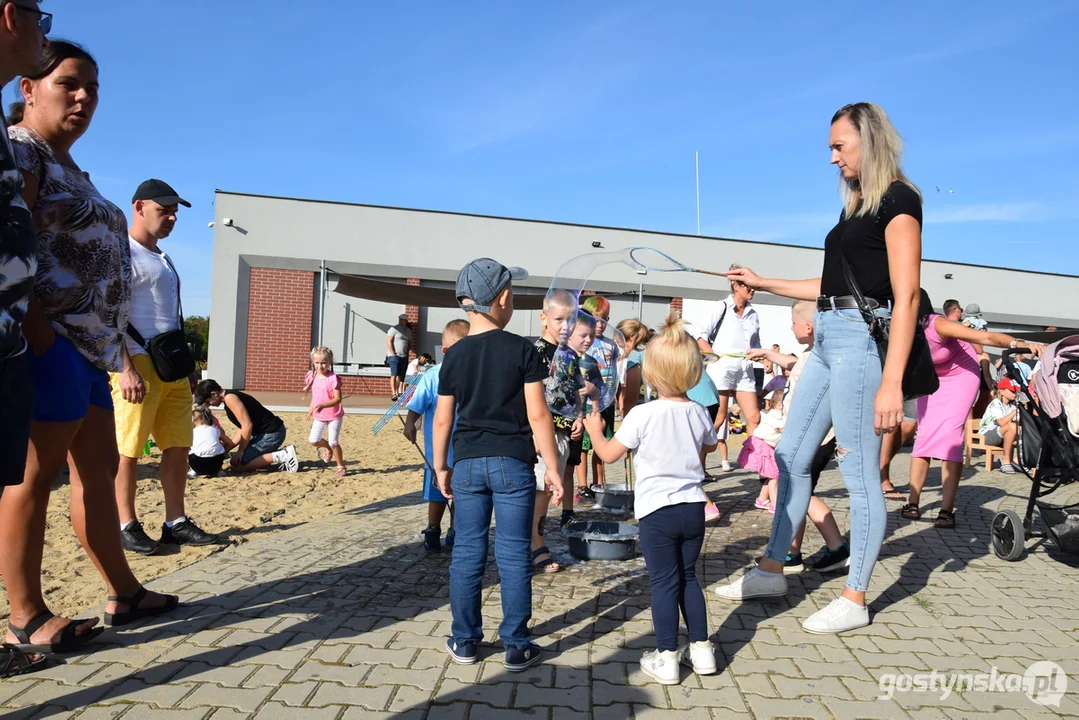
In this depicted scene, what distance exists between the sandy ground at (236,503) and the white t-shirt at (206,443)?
0.25m

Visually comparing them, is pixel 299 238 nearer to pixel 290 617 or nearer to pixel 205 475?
pixel 205 475

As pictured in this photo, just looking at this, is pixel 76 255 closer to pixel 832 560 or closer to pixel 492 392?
pixel 492 392

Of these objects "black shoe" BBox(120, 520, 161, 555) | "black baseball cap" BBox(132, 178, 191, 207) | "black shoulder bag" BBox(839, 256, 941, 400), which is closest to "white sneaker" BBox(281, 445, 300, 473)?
"black shoe" BBox(120, 520, 161, 555)

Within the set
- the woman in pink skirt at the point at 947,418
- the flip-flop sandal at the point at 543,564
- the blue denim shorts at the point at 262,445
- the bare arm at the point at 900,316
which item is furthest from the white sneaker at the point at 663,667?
the blue denim shorts at the point at 262,445

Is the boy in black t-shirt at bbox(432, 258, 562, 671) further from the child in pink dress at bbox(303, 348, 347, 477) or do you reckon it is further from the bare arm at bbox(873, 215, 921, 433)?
the child in pink dress at bbox(303, 348, 347, 477)

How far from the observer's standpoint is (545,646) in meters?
3.03

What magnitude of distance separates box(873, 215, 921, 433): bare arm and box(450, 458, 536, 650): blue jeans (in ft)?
4.85

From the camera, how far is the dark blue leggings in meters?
2.74

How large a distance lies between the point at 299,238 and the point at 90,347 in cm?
1846

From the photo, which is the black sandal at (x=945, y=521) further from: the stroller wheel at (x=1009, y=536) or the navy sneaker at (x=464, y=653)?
the navy sneaker at (x=464, y=653)

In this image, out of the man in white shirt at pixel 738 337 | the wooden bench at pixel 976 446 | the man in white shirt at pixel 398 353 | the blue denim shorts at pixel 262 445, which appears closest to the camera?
the man in white shirt at pixel 738 337

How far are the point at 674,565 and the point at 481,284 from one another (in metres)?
1.34

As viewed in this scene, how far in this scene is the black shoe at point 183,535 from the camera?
454 centimetres

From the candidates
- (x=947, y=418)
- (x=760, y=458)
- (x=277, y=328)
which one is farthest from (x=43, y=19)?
(x=277, y=328)
